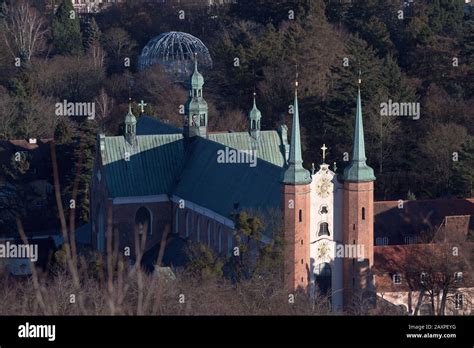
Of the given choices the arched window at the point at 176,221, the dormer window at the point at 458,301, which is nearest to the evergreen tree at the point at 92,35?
the arched window at the point at 176,221

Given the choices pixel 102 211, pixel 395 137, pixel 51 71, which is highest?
pixel 51 71

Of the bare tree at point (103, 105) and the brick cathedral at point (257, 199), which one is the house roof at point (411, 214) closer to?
the brick cathedral at point (257, 199)

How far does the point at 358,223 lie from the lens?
3331 cm

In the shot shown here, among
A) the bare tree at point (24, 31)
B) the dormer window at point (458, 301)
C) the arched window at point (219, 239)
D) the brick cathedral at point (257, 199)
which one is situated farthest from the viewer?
the bare tree at point (24, 31)

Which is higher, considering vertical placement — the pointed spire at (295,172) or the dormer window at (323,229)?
the pointed spire at (295,172)

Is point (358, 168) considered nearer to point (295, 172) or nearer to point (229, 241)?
point (295, 172)

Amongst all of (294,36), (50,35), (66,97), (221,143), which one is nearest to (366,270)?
(221,143)

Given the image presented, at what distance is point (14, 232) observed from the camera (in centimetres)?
4594

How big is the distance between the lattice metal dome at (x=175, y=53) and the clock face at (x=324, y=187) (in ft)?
113

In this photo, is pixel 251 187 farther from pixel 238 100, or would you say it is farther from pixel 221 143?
pixel 238 100

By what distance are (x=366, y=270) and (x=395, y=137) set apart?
724 inches

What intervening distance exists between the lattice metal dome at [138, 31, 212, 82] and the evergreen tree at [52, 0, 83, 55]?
4548 mm

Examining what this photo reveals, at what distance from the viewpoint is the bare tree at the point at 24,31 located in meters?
72.7
